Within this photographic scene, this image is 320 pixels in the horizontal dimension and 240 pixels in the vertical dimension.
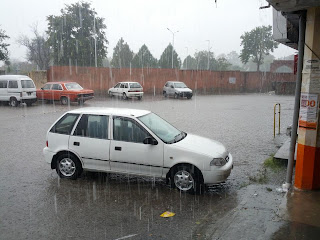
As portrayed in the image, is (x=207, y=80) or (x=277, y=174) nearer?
(x=277, y=174)

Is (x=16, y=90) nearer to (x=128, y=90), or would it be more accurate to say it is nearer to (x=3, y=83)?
(x=3, y=83)

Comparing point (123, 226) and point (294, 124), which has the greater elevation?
point (294, 124)

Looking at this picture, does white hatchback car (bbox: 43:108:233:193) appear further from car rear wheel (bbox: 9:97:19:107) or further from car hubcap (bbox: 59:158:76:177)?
car rear wheel (bbox: 9:97:19:107)

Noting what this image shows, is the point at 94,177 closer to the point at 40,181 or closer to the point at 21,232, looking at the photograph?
the point at 40,181

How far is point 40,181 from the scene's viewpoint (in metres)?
6.70

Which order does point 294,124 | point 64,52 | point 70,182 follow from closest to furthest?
point 294,124 → point 70,182 → point 64,52

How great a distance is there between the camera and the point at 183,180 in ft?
19.4

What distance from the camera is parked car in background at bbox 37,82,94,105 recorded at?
71.2 ft

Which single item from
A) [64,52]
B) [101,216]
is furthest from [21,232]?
[64,52]

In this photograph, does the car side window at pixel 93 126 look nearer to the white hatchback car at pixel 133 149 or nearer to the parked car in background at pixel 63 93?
the white hatchback car at pixel 133 149

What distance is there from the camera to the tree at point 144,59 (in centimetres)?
7131

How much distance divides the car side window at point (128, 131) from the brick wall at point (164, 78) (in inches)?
983

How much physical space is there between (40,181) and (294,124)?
5.32 m

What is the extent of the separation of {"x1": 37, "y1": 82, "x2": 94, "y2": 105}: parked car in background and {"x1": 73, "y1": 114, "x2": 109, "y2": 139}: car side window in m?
15.6
